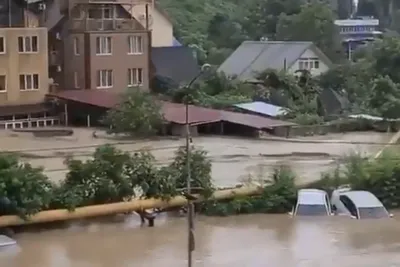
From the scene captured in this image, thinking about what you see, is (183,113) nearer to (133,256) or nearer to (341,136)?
(341,136)

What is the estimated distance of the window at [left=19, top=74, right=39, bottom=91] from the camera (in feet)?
102

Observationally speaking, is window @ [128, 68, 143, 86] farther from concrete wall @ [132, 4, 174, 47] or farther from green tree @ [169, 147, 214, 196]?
green tree @ [169, 147, 214, 196]

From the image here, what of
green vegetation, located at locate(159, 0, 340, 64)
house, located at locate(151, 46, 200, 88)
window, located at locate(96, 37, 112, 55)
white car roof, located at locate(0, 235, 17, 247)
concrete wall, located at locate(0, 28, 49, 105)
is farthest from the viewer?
green vegetation, located at locate(159, 0, 340, 64)

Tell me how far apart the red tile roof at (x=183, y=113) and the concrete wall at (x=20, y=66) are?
64cm

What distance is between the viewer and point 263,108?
1264 inches

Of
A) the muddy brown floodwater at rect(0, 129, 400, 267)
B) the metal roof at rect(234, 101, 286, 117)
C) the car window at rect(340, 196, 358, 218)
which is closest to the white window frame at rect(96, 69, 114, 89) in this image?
the metal roof at rect(234, 101, 286, 117)

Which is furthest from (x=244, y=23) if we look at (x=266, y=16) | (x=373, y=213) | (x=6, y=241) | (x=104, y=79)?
(x=6, y=241)

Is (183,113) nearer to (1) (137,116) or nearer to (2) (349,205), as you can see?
(1) (137,116)

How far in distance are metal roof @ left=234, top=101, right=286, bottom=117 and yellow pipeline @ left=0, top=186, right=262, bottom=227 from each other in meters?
12.3

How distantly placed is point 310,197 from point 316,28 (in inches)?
1033

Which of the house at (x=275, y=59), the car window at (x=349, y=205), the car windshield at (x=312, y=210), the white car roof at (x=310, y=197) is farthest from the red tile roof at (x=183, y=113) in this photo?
the car windshield at (x=312, y=210)

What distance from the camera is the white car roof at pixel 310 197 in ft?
61.6

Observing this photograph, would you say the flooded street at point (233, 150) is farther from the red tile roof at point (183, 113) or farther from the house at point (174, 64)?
the house at point (174, 64)

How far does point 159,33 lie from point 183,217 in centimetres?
2253
